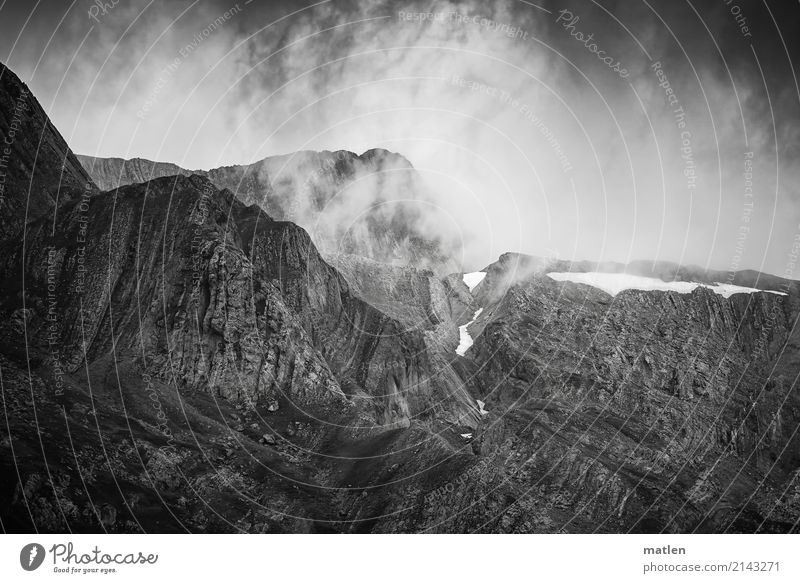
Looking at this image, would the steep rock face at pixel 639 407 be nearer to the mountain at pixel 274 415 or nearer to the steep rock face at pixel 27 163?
the mountain at pixel 274 415

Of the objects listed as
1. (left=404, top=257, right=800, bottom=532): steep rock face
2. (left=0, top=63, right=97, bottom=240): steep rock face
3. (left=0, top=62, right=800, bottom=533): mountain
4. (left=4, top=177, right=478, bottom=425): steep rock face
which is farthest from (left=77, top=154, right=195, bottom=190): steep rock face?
(left=404, top=257, right=800, bottom=532): steep rock face

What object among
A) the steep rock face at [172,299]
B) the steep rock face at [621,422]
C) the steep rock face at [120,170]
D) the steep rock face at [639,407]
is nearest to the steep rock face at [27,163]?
the steep rock face at [172,299]

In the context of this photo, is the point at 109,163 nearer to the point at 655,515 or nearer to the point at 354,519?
the point at 354,519

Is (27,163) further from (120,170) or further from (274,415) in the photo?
(120,170)

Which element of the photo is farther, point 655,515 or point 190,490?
point 655,515

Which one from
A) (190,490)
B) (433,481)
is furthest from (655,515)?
(190,490)

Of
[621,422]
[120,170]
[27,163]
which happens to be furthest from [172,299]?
[120,170]
